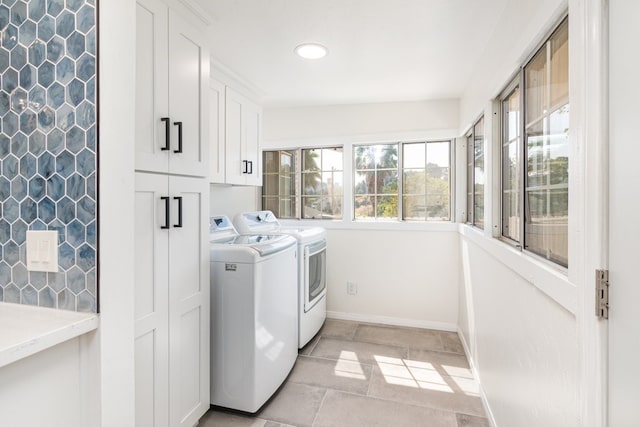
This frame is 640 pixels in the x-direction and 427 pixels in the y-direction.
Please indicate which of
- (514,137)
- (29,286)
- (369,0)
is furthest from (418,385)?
(369,0)

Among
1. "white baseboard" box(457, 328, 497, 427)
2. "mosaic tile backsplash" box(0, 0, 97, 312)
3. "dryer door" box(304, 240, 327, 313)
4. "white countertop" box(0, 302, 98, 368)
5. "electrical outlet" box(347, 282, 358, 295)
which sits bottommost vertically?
"white baseboard" box(457, 328, 497, 427)

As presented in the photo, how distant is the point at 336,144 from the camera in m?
3.65

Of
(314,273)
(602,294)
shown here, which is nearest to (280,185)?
(314,273)

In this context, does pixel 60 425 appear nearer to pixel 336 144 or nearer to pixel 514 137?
pixel 514 137

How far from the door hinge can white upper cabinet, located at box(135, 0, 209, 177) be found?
164cm

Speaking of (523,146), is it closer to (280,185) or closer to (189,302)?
(189,302)

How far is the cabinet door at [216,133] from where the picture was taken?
2346mm

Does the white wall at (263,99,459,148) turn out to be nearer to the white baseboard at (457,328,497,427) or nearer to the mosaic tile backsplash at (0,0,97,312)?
the white baseboard at (457,328,497,427)

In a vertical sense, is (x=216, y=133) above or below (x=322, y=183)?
above

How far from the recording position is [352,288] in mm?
3580

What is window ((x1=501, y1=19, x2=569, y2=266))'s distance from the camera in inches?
46.4

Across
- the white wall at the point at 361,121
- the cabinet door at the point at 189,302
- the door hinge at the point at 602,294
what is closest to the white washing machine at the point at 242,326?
the cabinet door at the point at 189,302

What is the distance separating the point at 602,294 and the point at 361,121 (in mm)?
2981

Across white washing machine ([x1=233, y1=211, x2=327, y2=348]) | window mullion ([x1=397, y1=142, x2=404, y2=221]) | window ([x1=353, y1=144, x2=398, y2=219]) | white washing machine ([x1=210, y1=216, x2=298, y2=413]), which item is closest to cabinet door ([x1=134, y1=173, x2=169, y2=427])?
white washing machine ([x1=210, y1=216, x2=298, y2=413])
